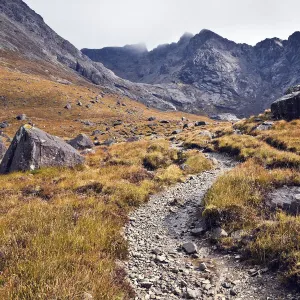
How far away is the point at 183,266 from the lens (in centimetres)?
752

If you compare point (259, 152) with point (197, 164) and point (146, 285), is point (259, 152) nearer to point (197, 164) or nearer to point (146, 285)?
point (197, 164)

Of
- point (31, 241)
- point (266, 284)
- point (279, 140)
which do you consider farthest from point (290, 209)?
point (279, 140)

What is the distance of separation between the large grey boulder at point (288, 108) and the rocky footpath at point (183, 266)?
2689 centimetres

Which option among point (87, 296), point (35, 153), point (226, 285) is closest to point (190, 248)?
point (226, 285)

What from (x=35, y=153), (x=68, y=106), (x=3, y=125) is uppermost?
(x=68, y=106)

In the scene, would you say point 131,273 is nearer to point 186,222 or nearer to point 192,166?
point 186,222

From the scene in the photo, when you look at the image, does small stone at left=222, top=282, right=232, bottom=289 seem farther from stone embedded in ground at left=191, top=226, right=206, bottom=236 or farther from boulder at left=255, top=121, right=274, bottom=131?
boulder at left=255, top=121, right=274, bottom=131

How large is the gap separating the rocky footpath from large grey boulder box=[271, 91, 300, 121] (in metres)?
26.9

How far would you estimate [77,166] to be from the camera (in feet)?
68.1

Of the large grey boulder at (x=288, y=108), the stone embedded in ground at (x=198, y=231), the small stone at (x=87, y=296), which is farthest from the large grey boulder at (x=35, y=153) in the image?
the large grey boulder at (x=288, y=108)

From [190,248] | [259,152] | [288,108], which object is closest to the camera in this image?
[190,248]

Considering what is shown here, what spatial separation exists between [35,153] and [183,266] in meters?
15.3

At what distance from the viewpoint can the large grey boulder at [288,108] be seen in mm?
32894

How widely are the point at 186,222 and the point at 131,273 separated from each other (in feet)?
13.3
